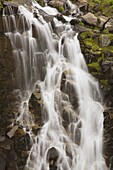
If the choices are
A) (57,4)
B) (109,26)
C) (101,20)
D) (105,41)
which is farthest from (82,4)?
(105,41)

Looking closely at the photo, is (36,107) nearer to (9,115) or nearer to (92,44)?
(9,115)

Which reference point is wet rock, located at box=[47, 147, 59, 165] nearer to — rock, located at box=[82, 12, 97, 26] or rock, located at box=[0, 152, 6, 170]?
rock, located at box=[0, 152, 6, 170]

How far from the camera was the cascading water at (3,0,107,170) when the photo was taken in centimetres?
1258

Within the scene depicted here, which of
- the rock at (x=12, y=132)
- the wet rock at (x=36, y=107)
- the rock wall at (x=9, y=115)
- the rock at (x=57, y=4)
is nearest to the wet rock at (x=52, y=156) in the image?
the rock wall at (x=9, y=115)

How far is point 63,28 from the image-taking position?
15445 millimetres

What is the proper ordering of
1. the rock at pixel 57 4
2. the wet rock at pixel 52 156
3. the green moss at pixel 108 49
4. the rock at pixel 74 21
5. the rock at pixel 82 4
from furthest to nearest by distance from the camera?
the rock at pixel 82 4 < the rock at pixel 57 4 < the rock at pixel 74 21 < the green moss at pixel 108 49 < the wet rock at pixel 52 156

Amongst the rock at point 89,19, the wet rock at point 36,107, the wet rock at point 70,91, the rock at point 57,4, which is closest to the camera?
the wet rock at point 36,107

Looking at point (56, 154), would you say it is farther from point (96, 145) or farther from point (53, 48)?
point (53, 48)

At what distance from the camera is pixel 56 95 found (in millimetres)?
13266

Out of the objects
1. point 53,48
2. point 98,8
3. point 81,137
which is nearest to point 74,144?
point 81,137

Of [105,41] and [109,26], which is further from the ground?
[109,26]

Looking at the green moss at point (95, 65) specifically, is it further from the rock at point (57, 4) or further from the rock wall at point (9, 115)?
the rock at point (57, 4)

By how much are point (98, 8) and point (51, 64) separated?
6.89 metres

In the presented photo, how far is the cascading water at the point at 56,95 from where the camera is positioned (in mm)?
12578
